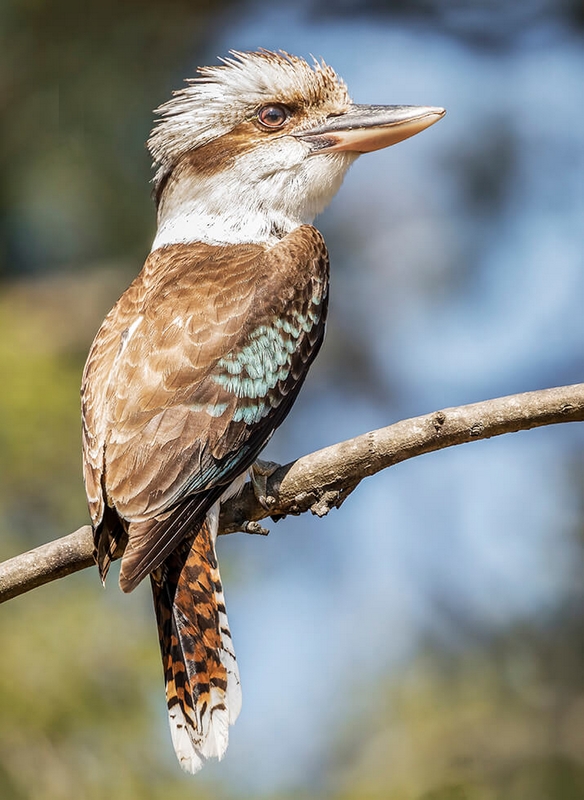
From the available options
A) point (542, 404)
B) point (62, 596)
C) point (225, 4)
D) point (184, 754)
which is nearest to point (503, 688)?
point (62, 596)

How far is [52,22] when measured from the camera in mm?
6887

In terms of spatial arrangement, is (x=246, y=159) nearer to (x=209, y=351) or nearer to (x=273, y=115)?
(x=273, y=115)

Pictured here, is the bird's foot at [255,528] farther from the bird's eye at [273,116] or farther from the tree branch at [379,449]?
the bird's eye at [273,116]

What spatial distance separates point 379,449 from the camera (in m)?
2.82

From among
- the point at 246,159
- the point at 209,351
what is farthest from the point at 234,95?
the point at 209,351

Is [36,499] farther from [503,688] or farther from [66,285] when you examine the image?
[503,688]

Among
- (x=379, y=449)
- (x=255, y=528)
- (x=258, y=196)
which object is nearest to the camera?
(x=379, y=449)

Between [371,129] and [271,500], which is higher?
[371,129]

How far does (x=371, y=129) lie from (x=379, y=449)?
152 cm

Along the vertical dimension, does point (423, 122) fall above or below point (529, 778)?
above

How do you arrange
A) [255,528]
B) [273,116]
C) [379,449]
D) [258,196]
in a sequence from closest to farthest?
1. [379,449]
2. [255,528]
3. [258,196]
4. [273,116]

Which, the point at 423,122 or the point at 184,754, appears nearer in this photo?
the point at 184,754

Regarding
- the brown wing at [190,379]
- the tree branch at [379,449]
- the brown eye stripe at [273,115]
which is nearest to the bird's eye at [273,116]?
the brown eye stripe at [273,115]

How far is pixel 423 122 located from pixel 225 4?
3.91 metres
